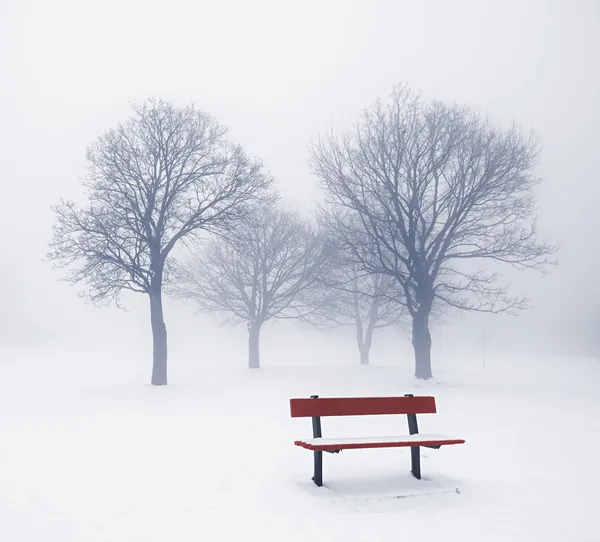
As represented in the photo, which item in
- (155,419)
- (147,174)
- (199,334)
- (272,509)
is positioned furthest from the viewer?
(199,334)

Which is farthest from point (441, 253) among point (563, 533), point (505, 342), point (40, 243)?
point (40, 243)

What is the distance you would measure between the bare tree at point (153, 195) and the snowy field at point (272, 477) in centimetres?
657

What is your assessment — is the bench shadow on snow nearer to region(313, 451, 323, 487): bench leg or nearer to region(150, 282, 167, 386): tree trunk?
region(313, 451, 323, 487): bench leg

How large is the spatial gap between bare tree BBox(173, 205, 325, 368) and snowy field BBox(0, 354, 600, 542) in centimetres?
1655

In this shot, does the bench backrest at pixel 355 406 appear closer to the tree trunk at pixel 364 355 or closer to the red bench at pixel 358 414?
the red bench at pixel 358 414

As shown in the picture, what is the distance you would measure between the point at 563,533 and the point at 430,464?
3.59m

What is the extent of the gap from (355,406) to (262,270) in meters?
26.4

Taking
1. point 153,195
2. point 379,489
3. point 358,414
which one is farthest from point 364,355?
point 358,414

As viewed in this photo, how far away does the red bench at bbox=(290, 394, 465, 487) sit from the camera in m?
7.21

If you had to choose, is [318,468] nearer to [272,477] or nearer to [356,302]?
[272,477]

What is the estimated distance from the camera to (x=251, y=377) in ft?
92.4

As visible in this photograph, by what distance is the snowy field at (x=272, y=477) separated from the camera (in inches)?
230

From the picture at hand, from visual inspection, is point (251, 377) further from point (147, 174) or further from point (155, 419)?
point (155, 419)

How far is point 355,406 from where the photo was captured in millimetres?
7961
